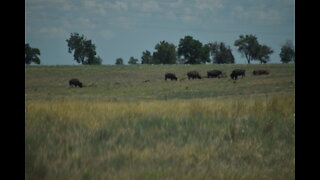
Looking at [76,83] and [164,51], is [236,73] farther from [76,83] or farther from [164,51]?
[76,83]

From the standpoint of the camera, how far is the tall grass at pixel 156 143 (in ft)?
19.7

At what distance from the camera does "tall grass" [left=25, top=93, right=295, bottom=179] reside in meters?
6.02

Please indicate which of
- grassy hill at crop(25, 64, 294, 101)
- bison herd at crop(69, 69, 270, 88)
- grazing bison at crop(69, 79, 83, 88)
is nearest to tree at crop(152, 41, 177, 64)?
grassy hill at crop(25, 64, 294, 101)

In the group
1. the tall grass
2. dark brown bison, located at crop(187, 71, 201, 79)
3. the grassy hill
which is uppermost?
dark brown bison, located at crop(187, 71, 201, 79)

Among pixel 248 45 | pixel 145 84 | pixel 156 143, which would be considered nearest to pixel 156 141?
pixel 156 143

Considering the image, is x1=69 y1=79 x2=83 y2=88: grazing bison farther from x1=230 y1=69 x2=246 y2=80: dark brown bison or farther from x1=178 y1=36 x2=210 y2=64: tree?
x1=230 y1=69 x2=246 y2=80: dark brown bison

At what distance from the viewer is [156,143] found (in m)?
7.14

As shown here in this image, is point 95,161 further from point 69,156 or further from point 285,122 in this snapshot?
point 285,122

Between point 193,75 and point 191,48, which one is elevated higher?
point 191,48

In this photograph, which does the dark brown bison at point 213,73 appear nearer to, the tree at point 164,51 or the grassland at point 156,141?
the tree at point 164,51

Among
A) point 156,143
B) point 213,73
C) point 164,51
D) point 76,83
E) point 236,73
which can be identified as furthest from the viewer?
point 213,73

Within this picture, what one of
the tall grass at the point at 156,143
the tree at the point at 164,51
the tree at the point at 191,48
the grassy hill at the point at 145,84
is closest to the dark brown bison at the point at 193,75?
the grassy hill at the point at 145,84

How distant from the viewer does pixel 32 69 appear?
861 centimetres
